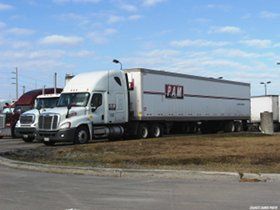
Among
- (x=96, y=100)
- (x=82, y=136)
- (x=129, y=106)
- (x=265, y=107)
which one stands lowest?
(x=82, y=136)

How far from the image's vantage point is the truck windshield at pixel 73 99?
2670cm

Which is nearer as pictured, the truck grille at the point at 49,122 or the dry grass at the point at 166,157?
the dry grass at the point at 166,157

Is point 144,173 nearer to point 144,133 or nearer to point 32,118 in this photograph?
point 32,118

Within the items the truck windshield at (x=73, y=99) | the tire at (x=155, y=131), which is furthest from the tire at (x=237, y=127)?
→ the truck windshield at (x=73, y=99)

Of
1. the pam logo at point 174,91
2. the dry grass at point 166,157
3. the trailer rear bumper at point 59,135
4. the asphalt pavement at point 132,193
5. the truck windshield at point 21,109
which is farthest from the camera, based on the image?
the truck windshield at point 21,109

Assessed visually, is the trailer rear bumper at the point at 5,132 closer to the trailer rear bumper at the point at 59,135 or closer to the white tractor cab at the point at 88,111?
the white tractor cab at the point at 88,111

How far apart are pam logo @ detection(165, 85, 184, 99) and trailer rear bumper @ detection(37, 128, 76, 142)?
8.56 meters

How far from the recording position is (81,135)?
25.9 m

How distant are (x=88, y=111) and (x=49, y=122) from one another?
7.32ft

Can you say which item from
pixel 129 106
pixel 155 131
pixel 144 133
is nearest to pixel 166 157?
pixel 129 106

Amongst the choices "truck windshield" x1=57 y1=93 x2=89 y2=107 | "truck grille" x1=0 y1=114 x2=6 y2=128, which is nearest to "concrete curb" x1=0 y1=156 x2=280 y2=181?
"truck windshield" x1=57 y1=93 x2=89 y2=107

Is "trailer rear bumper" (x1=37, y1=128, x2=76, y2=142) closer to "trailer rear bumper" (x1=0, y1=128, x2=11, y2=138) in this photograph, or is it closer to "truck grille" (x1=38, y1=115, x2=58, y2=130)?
"truck grille" (x1=38, y1=115, x2=58, y2=130)

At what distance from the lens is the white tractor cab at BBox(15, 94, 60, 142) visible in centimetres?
2873

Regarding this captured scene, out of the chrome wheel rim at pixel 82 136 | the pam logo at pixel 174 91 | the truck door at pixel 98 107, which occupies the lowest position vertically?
the chrome wheel rim at pixel 82 136
